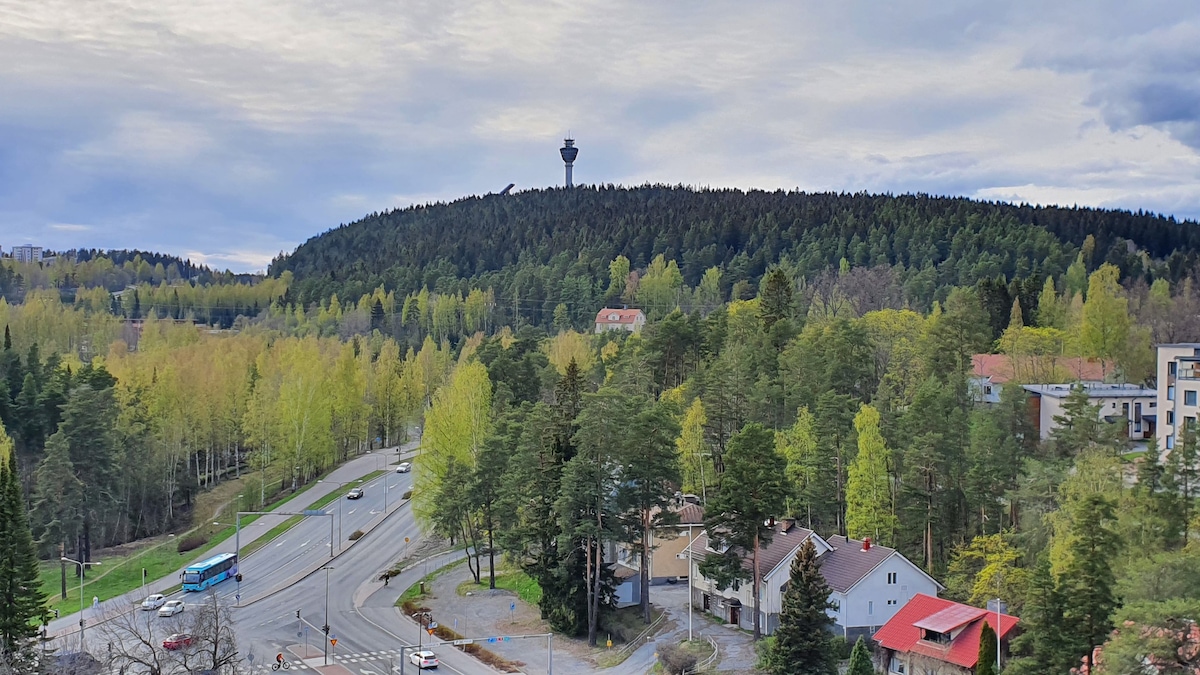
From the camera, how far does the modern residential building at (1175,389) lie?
60.7 m

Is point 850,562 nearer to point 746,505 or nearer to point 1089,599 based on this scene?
point 746,505

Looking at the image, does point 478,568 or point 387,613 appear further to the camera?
point 478,568

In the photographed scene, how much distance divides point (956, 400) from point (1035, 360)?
15789 mm

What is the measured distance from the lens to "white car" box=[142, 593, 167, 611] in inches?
2273

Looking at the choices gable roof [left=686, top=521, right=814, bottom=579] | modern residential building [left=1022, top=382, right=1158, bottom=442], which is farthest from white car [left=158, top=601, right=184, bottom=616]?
modern residential building [left=1022, top=382, right=1158, bottom=442]

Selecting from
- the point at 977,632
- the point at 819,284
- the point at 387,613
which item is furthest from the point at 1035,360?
the point at 819,284

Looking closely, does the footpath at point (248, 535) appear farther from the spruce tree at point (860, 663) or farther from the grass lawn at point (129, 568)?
the spruce tree at point (860, 663)

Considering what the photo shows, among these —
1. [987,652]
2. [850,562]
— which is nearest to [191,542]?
[850,562]

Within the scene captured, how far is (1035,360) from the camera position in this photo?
7731 cm

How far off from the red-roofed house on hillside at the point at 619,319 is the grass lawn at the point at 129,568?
239 ft

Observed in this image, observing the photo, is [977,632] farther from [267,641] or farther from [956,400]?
[267,641]

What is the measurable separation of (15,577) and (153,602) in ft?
48.9

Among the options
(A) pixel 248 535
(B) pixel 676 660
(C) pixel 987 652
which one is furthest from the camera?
(A) pixel 248 535

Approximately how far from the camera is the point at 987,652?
4212cm
